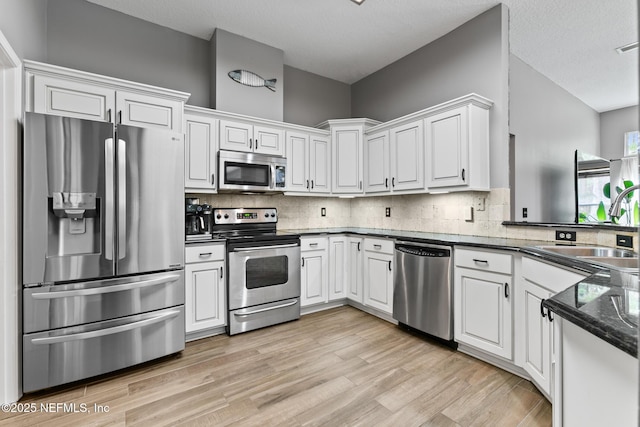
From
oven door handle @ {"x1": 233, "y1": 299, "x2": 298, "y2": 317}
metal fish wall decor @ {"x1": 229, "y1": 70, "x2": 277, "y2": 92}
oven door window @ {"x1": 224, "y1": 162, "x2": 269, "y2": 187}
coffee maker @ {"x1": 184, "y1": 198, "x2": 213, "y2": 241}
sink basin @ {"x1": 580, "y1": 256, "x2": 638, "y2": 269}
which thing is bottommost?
Result: oven door handle @ {"x1": 233, "y1": 299, "x2": 298, "y2": 317}

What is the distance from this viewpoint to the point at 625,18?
114 inches

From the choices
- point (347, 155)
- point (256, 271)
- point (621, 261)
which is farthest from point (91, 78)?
point (621, 261)

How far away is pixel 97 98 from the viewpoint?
2406 mm

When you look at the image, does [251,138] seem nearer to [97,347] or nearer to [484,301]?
[97,347]

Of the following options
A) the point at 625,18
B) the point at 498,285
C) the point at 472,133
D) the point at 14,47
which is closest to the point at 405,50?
the point at 472,133

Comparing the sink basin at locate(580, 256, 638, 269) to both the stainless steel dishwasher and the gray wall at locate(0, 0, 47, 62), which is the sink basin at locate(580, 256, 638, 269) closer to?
the stainless steel dishwasher

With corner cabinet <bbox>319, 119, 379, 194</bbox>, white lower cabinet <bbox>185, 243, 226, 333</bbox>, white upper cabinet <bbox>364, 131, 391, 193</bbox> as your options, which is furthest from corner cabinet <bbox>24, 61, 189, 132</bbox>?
white upper cabinet <bbox>364, 131, 391, 193</bbox>

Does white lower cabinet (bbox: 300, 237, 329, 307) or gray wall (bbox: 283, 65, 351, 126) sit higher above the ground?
gray wall (bbox: 283, 65, 351, 126)

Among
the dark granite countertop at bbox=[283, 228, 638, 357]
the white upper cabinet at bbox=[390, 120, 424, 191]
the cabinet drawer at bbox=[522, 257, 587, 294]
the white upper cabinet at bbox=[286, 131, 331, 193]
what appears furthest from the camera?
the white upper cabinet at bbox=[286, 131, 331, 193]

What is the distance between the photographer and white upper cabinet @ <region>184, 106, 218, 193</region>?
2963mm

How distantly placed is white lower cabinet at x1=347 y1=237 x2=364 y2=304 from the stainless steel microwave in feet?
3.45

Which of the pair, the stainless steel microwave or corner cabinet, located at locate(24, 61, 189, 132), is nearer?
corner cabinet, located at locate(24, 61, 189, 132)

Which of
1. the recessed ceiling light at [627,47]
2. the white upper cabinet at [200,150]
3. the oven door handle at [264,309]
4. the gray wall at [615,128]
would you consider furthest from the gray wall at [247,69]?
Result: the gray wall at [615,128]

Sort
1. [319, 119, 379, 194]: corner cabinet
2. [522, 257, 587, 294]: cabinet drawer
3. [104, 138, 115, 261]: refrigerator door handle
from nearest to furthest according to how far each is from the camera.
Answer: [522, 257, 587, 294]: cabinet drawer
[104, 138, 115, 261]: refrigerator door handle
[319, 119, 379, 194]: corner cabinet
